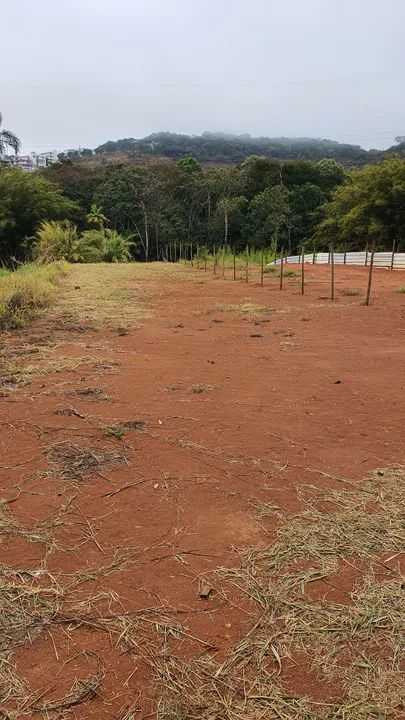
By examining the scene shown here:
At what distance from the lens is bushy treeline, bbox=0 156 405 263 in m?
23.8

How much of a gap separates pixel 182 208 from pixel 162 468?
111 feet

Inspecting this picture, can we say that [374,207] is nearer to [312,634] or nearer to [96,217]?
[96,217]

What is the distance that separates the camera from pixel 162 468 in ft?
9.78

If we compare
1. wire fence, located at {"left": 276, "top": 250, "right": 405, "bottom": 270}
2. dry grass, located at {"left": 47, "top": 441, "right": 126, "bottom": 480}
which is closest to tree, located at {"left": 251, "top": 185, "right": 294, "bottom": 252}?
wire fence, located at {"left": 276, "top": 250, "right": 405, "bottom": 270}

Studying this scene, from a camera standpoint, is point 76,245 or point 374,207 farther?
point 76,245

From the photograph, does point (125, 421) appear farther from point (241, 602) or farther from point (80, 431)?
point (241, 602)

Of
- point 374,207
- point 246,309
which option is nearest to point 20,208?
point 374,207

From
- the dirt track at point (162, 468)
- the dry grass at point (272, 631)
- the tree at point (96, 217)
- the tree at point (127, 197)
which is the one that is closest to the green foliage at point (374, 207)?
the tree at point (96, 217)

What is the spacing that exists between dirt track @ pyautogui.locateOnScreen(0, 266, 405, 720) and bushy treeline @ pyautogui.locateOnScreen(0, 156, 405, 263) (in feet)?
57.0

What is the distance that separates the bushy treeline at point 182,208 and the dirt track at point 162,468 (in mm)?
17363

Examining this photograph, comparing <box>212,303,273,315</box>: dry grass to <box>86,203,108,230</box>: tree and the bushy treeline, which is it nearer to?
the bushy treeline

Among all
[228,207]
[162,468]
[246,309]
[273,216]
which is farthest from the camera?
[228,207]

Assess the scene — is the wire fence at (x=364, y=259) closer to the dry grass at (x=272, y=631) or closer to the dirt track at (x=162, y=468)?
the dirt track at (x=162, y=468)

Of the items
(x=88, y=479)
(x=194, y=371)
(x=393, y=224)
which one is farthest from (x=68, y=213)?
(x=88, y=479)
